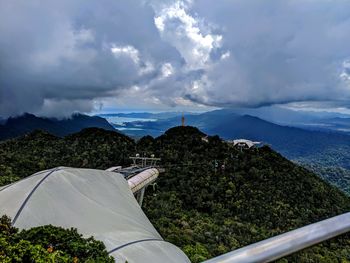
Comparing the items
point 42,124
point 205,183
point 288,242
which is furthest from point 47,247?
point 42,124

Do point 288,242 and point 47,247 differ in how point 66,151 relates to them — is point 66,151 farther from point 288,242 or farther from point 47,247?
point 288,242

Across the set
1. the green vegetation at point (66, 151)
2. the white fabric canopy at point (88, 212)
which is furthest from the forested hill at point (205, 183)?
the white fabric canopy at point (88, 212)

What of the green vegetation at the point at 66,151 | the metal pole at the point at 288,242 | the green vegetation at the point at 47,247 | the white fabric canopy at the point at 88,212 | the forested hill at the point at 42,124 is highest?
the metal pole at the point at 288,242

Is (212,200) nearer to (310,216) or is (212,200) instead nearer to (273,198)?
(273,198)

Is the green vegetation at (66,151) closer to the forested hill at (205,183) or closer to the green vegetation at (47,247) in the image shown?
the forested hill at (205,183)

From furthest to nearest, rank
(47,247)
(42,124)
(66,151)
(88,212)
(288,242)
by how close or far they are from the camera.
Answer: (42,124) → (66,151) → (88,212) → (47,247) → (288,242)

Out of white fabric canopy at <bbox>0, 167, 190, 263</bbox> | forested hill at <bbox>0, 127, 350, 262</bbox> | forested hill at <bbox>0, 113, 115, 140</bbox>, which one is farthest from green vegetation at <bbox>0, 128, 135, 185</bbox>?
Answer: forested hill at <bbox>0, 113, 115, 140</bbox>

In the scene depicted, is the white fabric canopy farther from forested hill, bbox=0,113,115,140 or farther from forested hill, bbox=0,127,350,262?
forested hill, bbox=0,113,115,140
